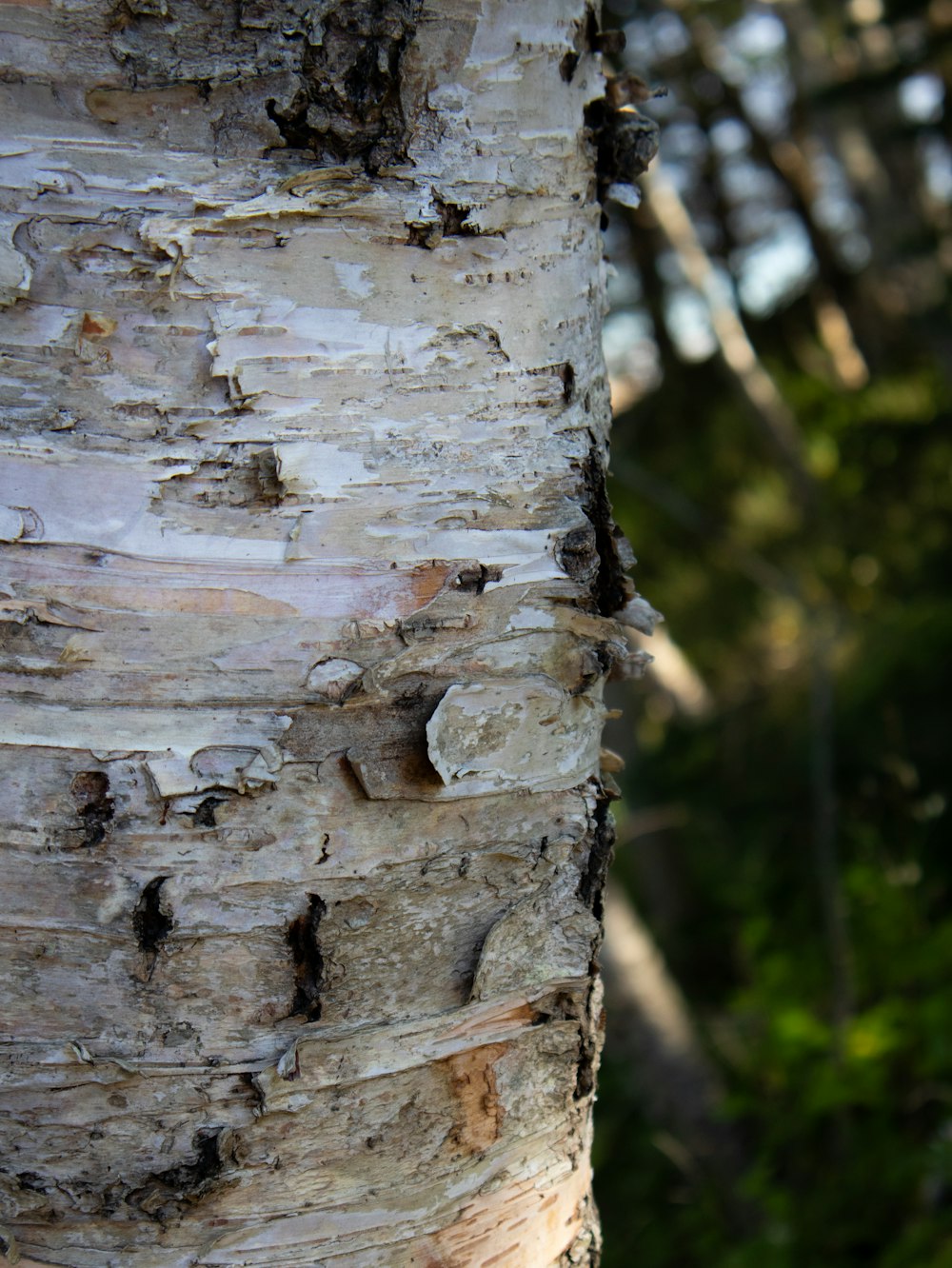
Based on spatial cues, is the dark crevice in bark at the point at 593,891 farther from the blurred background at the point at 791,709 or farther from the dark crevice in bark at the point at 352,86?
the blurred background at the point at 791,709

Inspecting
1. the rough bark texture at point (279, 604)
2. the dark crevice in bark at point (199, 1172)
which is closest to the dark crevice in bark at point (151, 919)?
the rough bark texture at point (279, 604)

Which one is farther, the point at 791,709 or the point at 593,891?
the point at 791,709

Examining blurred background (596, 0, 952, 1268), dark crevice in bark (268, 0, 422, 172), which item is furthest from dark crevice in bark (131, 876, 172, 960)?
blurred background (596, 0, 952, 1268)

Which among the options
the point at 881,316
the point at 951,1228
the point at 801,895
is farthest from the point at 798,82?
the point at 951,1228

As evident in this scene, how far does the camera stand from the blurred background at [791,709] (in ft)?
11.0

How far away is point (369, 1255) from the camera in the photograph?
77 cm

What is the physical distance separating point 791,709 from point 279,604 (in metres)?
4.22

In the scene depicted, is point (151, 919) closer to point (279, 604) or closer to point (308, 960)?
point (308, 960)

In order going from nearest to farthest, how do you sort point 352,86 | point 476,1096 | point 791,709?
point 352,86, point 476,1096, point 791,709

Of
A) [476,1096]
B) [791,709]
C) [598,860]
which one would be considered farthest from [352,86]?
[791,709]

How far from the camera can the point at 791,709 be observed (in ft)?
15.1

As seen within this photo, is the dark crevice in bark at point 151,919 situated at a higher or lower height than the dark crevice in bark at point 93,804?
lower

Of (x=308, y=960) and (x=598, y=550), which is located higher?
(x=598, y=550)

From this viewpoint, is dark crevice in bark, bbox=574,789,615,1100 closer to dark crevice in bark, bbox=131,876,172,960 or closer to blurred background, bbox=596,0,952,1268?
dark crevice in bark, bbox=131,876,172,960
